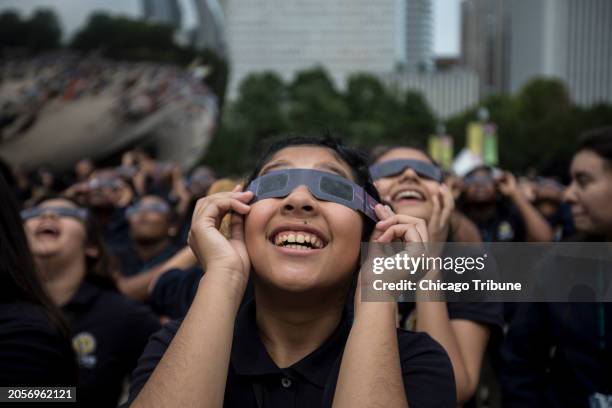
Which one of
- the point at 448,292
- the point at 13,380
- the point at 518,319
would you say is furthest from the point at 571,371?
the point at 13,380

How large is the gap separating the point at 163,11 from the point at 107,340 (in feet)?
46.3

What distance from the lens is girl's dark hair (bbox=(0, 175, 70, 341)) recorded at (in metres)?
2.26

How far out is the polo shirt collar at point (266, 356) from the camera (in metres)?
2.16

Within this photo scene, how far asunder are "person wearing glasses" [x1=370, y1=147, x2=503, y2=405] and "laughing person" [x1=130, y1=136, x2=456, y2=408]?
1.85 ft

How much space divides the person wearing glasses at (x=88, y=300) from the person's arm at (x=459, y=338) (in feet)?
4.85

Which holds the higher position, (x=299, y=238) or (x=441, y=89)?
(x=441, y=89)

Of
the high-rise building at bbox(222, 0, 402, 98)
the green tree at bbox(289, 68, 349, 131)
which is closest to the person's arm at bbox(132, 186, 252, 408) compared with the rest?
the green tree at bbox(289, 68, 349, 131)

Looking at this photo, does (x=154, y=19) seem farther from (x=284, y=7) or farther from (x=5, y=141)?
(x=284, y=7)

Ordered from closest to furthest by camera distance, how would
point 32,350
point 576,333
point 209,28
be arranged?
point 32,350
point 576,333
point 209,28

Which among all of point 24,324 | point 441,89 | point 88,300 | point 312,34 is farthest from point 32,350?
point 441,89

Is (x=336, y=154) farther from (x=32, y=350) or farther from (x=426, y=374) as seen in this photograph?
(x=32, y=350)

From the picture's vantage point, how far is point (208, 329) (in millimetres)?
2027

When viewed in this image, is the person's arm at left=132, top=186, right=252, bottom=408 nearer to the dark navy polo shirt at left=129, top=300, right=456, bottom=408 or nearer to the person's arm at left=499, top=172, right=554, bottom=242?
the dark navy polo shirt at left=129, top=300, right=456, bottom=408

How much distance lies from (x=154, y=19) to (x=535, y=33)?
109 meters
